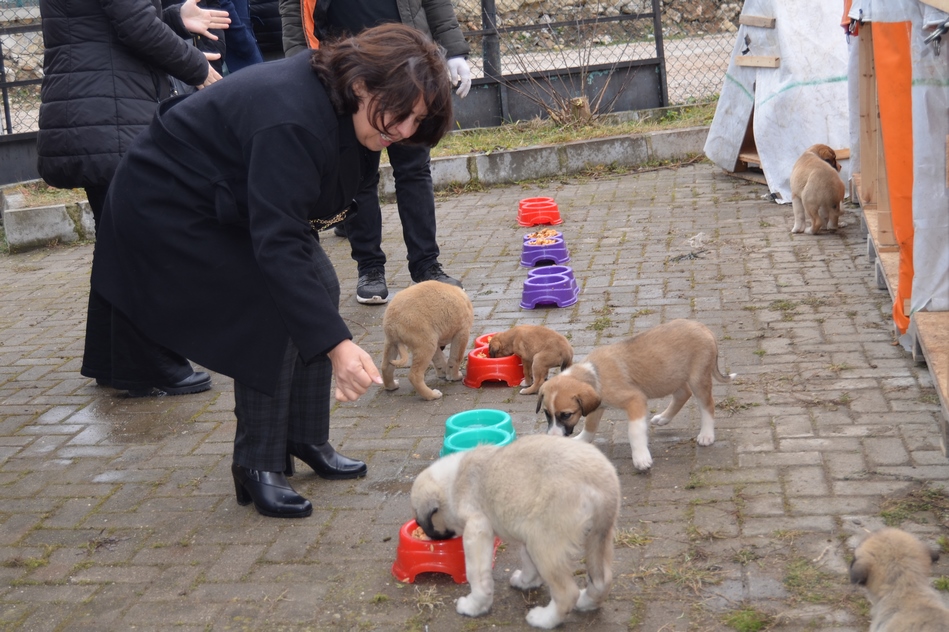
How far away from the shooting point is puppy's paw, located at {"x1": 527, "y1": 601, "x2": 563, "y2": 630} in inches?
138

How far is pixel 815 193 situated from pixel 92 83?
545cm

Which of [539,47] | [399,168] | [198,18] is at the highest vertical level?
[198,18]

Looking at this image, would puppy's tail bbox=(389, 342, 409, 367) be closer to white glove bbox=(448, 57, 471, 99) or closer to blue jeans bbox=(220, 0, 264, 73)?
white glove bbox=(448, 57, 471, 99)

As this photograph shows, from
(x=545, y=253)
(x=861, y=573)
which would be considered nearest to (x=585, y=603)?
(x=861, y=573)

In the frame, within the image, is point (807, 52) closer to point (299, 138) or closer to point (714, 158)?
point (714, 158)

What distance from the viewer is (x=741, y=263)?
25.8ft

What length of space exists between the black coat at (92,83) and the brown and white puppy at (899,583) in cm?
460

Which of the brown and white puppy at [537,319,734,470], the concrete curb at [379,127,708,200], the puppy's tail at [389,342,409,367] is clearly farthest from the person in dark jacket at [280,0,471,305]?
the concrete curb at [379,127,708,200]

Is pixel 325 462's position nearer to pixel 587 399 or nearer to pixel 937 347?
pixel 587 399

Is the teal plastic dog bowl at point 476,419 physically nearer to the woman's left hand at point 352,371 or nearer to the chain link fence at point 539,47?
the woman's left hand at point 352,371

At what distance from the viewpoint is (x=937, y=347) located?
5.01 m

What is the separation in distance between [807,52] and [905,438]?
19.6 feet

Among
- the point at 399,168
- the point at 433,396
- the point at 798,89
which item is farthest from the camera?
the point at 798,89

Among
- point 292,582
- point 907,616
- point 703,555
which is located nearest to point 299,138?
point 292,582
